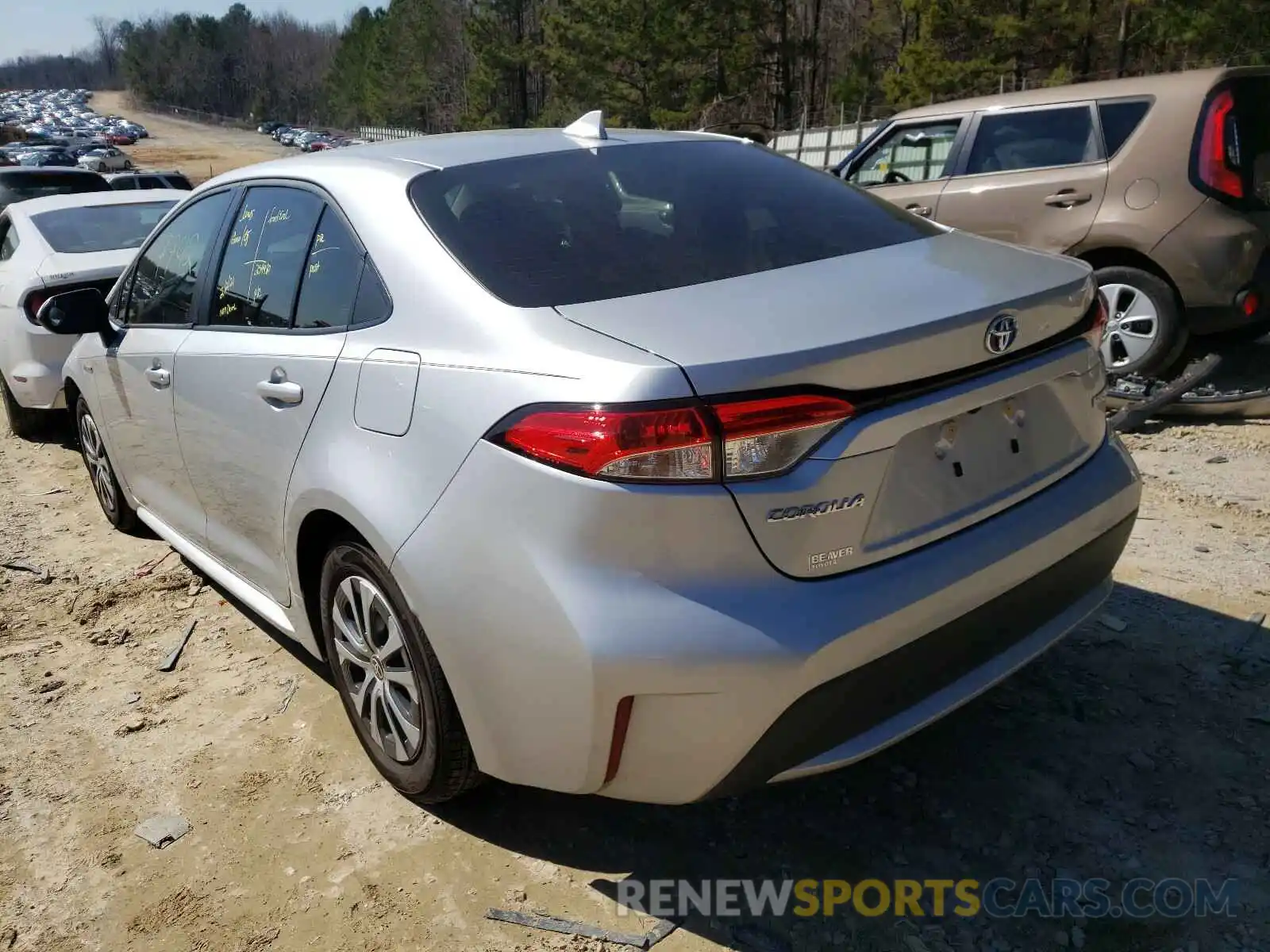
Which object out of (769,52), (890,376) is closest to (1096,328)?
(890,376)

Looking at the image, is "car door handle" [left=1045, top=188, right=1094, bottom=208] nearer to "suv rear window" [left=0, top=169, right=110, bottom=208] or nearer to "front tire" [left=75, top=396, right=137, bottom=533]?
"front tire" [left=75, top=396, right=137, bottom=533]

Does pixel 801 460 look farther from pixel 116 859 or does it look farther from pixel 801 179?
pixel 116 859

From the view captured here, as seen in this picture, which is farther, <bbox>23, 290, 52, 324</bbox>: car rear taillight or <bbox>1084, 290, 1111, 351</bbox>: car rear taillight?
<bbox>23, 290, 52, 324</bbox>: car rear taillight

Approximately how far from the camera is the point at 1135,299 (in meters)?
5.89

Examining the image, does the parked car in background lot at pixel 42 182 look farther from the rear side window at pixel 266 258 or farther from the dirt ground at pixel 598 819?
the dirt ground at pixel 598 819

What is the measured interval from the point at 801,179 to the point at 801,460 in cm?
149

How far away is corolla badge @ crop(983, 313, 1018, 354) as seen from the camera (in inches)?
88.3

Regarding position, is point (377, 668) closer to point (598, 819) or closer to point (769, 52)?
point (598, 819)

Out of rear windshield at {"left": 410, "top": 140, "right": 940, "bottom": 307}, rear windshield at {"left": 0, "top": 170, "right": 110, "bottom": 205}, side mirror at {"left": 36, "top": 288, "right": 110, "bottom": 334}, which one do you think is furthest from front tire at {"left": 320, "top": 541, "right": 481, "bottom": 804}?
rear windshield at {"left": 0, "top": 170, "right": 110, "bottom": 205}

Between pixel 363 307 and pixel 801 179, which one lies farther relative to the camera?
pixel 801 179

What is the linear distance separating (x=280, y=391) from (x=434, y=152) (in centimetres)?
81

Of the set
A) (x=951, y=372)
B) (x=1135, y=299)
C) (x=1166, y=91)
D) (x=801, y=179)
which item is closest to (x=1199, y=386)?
(x=1135, y=299)

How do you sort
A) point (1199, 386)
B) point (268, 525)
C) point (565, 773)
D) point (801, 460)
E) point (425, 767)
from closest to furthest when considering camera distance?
1. point (801, 460)
2. point (565, 773)
3. point (425, 767)
4. point (268, 525)
5. point (1199, 386)

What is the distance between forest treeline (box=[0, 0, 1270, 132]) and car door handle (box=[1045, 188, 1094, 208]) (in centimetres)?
A: 2427
